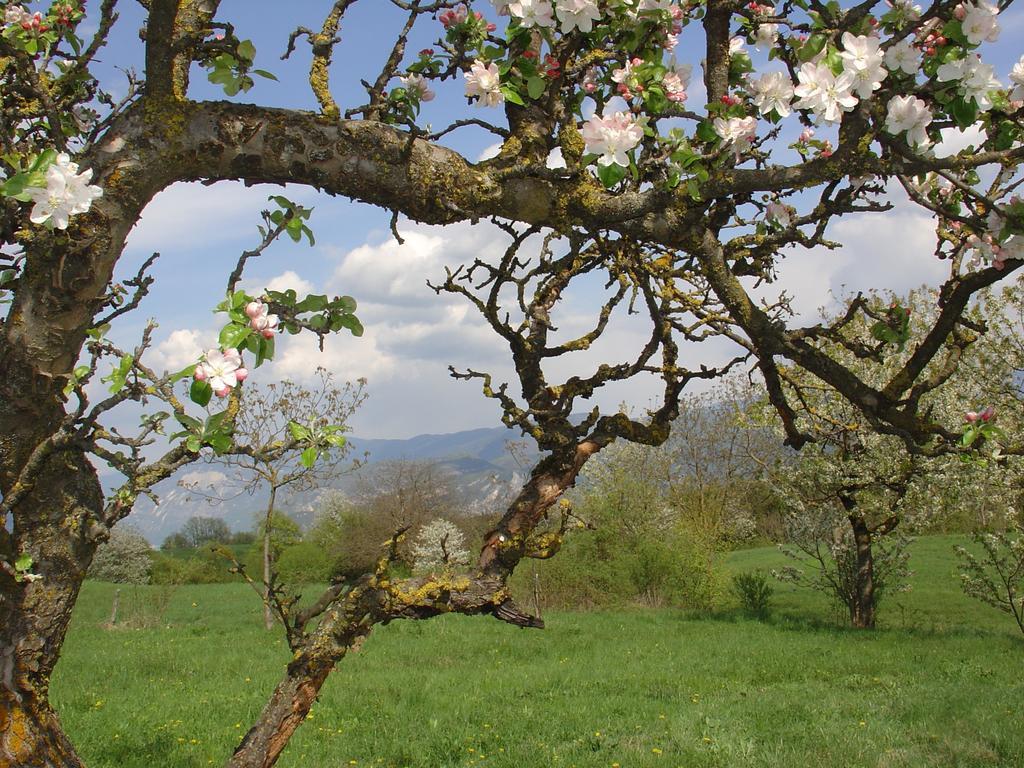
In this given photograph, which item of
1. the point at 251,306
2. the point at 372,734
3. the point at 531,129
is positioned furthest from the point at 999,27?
the point at 372,734

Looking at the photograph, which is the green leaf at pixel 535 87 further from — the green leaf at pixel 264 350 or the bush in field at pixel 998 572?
the bush in field at pixel 998 572

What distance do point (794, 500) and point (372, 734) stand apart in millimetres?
13040

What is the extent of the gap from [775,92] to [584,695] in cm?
997

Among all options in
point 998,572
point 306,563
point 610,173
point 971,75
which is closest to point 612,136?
point 610,173

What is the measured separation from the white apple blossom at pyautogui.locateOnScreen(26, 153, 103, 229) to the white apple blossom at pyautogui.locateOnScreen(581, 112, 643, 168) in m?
1.31

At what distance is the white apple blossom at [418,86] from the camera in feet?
10.6

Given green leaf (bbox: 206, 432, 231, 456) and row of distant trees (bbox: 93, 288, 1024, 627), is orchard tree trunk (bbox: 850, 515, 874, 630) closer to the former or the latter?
row of distant trees (bbox: 93, 288, 1024, 627)

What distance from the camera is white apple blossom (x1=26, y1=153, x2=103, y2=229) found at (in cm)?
173

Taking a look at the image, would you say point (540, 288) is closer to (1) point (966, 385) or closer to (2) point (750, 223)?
(2) point (750, 223)

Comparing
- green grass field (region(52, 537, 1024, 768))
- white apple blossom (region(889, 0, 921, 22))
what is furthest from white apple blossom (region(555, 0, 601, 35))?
green grass field (region(52, 537, 1024, 768))

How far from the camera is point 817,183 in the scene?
258 cm

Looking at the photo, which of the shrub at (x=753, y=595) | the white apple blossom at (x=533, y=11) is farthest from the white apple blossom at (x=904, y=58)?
the shrub at (x=753, y=595)

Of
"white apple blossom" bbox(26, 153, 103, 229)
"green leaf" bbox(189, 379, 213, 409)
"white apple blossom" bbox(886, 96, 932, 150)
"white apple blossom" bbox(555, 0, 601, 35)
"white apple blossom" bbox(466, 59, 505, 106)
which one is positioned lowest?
"green leaf" bbox(189, 379, 213, 409)

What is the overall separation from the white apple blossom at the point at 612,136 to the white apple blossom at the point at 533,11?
14.7 inches
